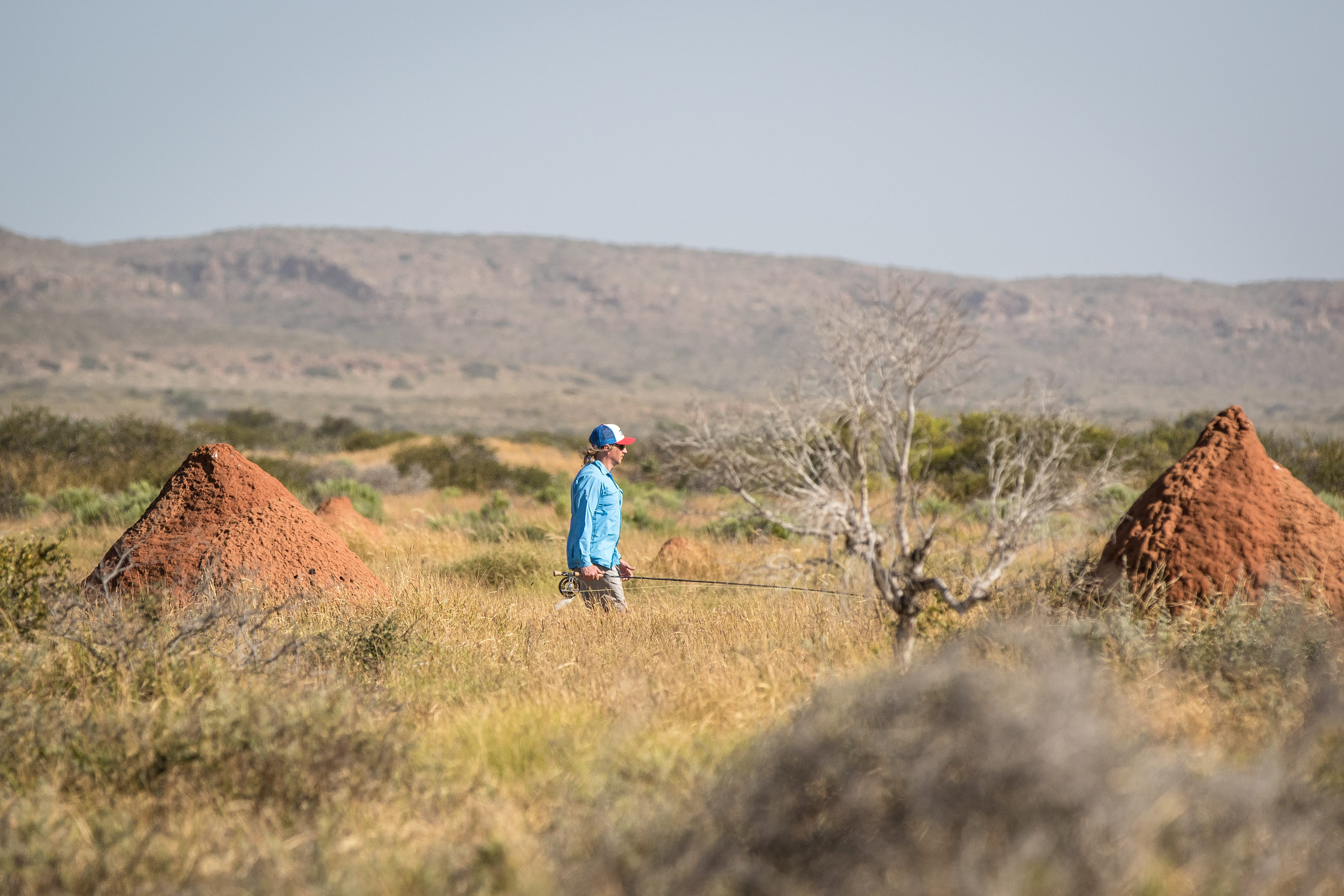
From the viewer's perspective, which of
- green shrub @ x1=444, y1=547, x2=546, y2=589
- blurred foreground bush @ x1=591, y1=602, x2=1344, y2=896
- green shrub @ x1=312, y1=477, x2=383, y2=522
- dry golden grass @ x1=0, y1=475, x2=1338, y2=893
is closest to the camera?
blurred foreground bush @ x1=591, y1=602, x2=1344, y2=896

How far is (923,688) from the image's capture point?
2.70 m

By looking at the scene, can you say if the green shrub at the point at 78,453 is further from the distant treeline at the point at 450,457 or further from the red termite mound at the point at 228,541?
the red termite mound at the point at 228,541

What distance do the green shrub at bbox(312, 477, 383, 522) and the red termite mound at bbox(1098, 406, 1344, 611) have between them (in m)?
9.52

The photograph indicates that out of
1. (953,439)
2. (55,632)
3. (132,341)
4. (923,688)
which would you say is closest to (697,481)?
(953,439)

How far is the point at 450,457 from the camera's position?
21109 mm

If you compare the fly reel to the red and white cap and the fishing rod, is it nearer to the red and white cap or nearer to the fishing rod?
the fishing rod

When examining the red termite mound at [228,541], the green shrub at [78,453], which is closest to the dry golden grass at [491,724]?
the red termite mound at [228,541]

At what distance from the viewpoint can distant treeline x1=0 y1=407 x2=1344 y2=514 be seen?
13.8 m

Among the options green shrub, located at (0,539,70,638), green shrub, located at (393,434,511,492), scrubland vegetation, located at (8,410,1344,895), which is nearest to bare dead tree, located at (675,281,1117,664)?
scrubland vegetation, located at (8,410,1344,895)

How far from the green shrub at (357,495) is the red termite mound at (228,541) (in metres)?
6.03

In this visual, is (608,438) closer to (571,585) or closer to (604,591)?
(604,591)

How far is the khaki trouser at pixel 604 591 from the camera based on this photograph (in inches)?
241

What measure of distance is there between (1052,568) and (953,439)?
11.9 meters

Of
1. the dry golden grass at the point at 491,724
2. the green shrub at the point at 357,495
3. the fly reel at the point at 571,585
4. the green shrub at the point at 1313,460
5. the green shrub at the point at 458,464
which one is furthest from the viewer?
the green shrub at the point at 458,464
